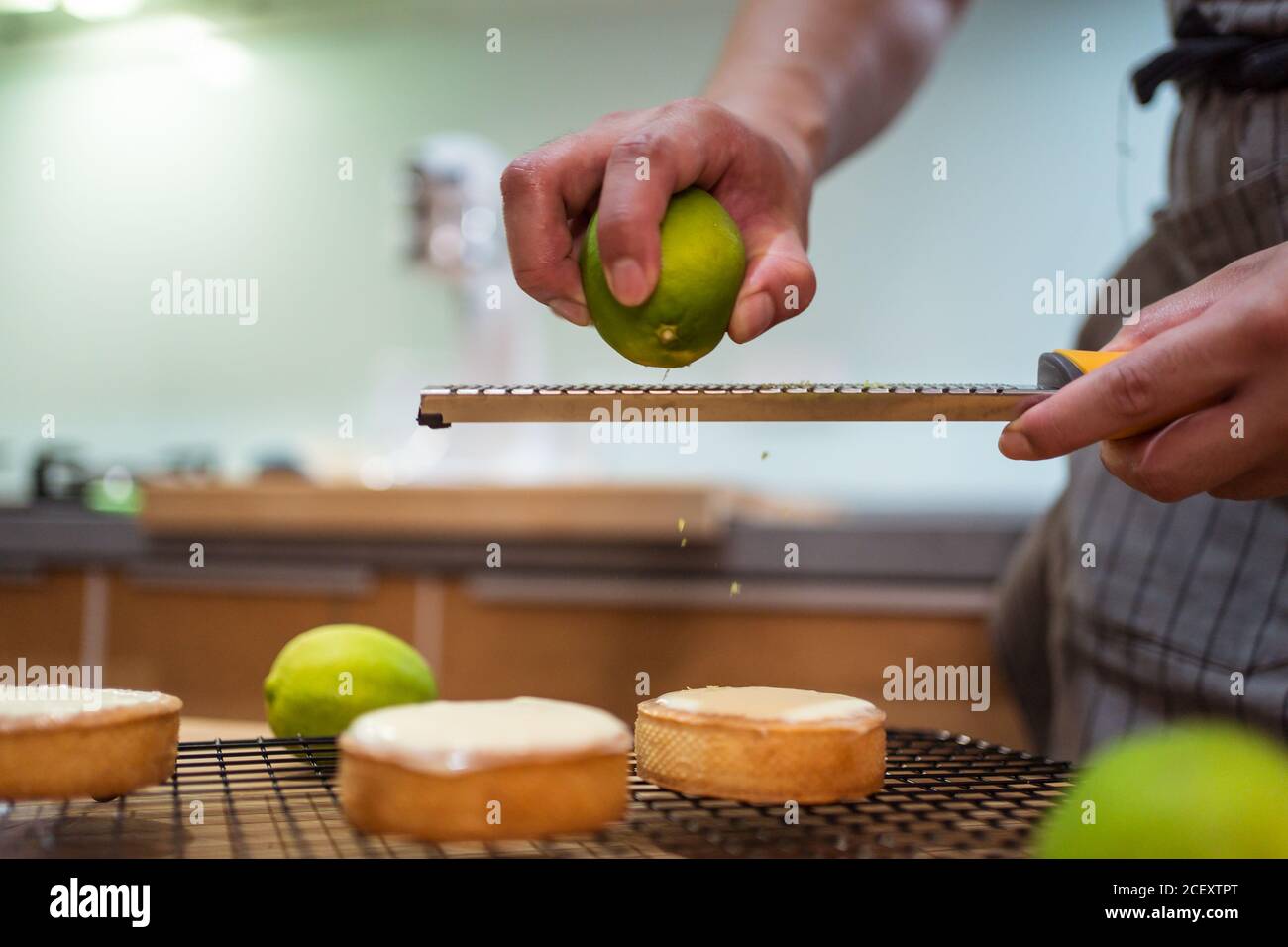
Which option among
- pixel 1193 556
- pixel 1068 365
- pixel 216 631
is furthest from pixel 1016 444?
pixel 216 631

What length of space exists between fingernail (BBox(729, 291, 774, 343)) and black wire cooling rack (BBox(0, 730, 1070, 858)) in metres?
0.32

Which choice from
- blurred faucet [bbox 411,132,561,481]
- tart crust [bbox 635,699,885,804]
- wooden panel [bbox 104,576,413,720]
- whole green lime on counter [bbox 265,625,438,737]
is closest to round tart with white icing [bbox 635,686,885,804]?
tart crust [bbox 635,699,885,804]

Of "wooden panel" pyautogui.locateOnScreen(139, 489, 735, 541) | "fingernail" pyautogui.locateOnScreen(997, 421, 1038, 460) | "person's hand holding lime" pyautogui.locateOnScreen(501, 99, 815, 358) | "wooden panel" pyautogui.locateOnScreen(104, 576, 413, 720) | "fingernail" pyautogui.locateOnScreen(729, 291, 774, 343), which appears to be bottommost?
"wooden panel" pyautogui.locateOnScreen(104, 576, 413, 720)

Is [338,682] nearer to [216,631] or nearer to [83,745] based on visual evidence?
[83,745]

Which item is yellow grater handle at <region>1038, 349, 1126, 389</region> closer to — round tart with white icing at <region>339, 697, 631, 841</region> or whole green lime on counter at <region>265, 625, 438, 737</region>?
round tart with white icing at <region>339, 697, 631, 841</region>

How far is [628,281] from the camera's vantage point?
792 mm

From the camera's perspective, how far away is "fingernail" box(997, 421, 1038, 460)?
2.48 ft

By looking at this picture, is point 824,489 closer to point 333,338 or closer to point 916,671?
point 916,671

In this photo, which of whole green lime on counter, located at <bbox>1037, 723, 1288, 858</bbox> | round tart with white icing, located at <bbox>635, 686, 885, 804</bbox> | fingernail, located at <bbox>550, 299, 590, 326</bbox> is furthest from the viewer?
fingernail, located at <bbox>550, 299, 590, 326</bbox>

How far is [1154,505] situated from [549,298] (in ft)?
2.17

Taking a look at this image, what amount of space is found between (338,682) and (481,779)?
0.32 metres

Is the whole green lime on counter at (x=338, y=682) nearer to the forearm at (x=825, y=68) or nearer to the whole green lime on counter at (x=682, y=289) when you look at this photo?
the whole green lime on counter at (x=682, y=289)
